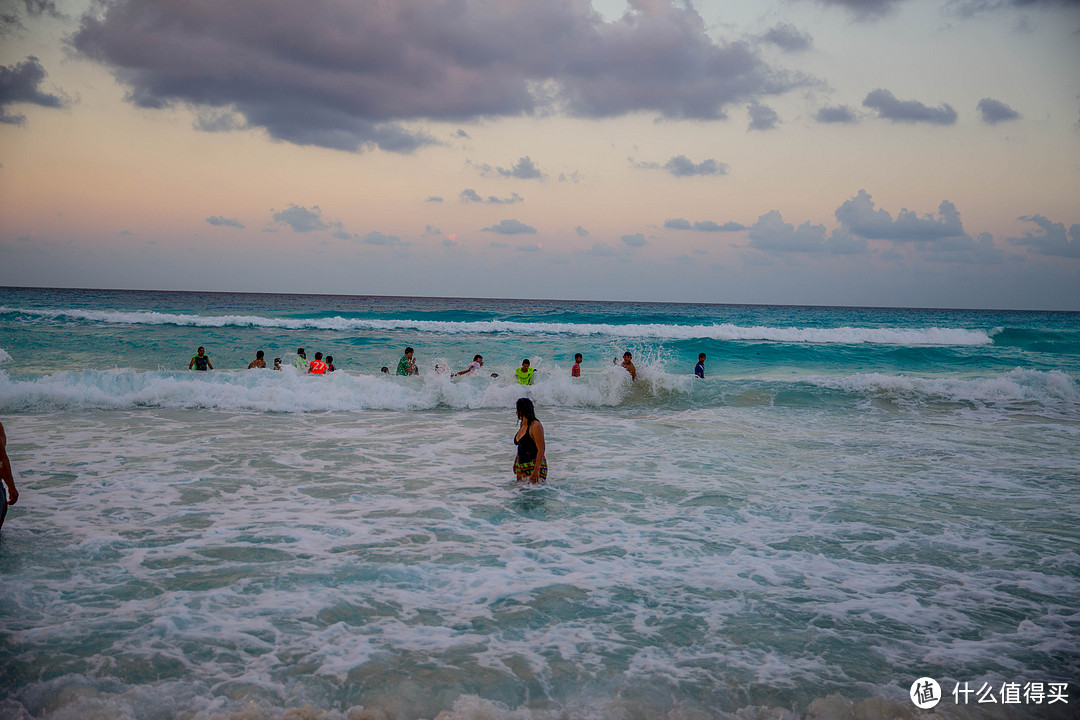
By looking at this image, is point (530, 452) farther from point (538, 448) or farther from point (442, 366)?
point (442, 366)

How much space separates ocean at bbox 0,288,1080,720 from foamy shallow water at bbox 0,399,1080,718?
0.10 ft

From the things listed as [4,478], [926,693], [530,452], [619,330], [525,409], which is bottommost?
[926,693]

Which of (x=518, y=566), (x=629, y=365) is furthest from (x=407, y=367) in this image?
(x=518, y=566)

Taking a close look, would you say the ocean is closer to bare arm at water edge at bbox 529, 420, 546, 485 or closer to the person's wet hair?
bare arm at water edge at bbox 529, 420, 546, 485

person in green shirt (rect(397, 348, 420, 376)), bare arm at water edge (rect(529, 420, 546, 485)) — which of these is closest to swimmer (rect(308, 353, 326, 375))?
person in green shirt (rect(397, 348, 420, 376))

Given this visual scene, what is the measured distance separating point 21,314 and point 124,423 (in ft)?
154

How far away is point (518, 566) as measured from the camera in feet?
20.0

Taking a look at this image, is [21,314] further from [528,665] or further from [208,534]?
[528,665]

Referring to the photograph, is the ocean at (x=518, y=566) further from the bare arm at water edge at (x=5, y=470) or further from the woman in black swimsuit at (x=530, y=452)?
the bare arm at water edge at (x=5, y=470)

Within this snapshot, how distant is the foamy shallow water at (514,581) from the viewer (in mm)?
4215

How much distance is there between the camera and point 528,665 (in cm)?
445

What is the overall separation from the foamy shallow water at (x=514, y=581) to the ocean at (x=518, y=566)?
0.03m

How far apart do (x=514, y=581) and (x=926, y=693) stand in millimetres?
3377

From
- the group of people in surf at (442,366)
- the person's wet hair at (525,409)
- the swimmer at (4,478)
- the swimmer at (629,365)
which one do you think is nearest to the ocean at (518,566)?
the swimmer at (4,478)
